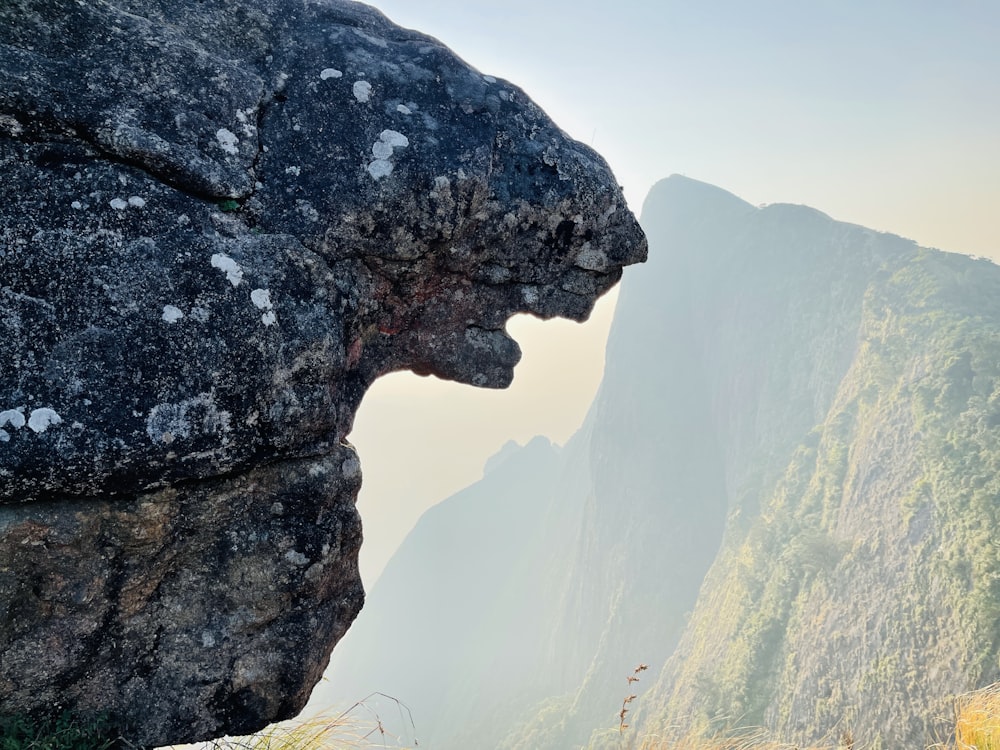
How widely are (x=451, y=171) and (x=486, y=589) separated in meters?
202

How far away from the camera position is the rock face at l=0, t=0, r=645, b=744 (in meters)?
4.16

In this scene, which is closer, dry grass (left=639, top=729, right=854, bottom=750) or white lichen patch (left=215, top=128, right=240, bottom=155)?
white lichen patch (left=215, top=128, right=240, bottom=155)

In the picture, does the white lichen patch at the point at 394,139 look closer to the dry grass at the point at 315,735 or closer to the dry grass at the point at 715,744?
the dry grass at the point at 315,735

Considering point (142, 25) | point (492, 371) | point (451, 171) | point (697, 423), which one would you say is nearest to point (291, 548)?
point (492, 371)

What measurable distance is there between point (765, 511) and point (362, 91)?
8952 centimetres

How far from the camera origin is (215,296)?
4566 mm

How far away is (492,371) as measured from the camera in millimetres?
6555

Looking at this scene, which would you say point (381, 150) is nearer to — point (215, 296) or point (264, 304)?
point (264, 304)

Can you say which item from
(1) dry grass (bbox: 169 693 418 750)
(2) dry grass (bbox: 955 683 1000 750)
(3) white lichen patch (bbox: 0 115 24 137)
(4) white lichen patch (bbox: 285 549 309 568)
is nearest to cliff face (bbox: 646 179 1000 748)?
(2) dry grass (bbox: 955 683 1000 750)

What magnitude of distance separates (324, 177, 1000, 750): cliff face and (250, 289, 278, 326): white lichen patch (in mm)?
5464

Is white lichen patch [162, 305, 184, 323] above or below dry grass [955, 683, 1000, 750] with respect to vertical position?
above

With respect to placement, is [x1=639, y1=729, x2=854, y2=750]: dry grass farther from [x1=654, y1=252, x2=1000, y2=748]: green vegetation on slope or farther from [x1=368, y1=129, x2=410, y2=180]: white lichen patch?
[x1=654, y1=252, x2=1000, y2=748]: green vegetation on slope

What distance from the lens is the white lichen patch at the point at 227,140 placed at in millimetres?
5031

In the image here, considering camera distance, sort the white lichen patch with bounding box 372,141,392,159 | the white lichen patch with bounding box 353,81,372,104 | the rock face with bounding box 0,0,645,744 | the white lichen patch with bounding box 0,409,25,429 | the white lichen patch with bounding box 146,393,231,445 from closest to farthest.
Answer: the white lichen patch with bounding box 0,409,25,429 < the rock face with bounding box 0,0,645,744 < the white lichen patch with bounding box 146,393,231,445 < the white lichen patch with bounding box 372,141,392,159 < the white lichen patch with bounding box 353,81,372,104
